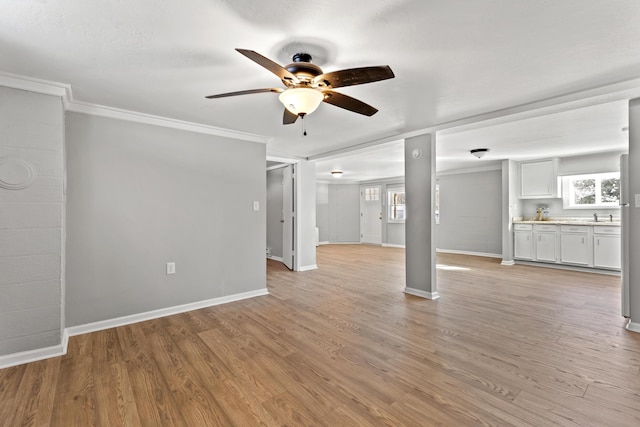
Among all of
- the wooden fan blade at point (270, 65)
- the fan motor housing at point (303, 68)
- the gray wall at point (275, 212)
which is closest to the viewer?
the wooden fan blade at point (270, 65)

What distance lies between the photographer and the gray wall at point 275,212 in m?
6.82

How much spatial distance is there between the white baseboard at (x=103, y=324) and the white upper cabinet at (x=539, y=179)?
599cm

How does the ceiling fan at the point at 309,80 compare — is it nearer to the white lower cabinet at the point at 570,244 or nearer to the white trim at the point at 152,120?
the white trim at the point at 152,120

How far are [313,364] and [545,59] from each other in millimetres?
2837

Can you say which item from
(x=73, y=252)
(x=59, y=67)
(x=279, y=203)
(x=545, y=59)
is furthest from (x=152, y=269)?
(x=545, y=59)

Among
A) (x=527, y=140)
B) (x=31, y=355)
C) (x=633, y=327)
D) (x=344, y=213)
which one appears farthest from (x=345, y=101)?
(x=344, y=213)

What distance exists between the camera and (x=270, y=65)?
1.71 metres

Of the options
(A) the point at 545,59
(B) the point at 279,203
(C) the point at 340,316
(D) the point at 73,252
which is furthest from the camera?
(B) the point at 279,203

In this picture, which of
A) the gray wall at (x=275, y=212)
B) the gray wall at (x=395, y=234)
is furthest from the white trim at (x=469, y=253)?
the gray wall at (x=275, y=212)

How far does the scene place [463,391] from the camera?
6.33 ft

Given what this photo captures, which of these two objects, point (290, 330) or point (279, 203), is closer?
point (290, 330)

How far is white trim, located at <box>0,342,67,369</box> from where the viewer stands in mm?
2305

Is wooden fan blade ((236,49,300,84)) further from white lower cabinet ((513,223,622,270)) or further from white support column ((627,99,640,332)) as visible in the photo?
white lower cabinet ((513,223,622,270))

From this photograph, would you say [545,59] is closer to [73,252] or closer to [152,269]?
[152,269]
